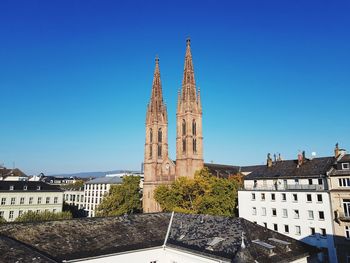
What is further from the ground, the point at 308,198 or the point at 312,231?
the point at 308,198

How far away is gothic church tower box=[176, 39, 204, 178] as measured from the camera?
80.2 m

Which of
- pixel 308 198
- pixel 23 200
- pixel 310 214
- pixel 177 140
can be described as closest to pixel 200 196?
pixel 308 198

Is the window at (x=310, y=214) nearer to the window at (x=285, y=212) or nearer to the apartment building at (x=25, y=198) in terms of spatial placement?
the window at (x=285, y=212)

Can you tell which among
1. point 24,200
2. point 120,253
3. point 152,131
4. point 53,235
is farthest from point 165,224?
point 152,131

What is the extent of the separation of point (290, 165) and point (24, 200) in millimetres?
55438

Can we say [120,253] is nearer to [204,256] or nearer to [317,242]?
[204,256]

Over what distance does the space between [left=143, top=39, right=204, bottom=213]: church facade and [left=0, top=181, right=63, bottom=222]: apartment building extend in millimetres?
23716

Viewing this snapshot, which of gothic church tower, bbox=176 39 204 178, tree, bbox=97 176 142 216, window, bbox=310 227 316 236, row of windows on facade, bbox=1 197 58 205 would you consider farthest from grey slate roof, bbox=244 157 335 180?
row of windows on facade, bbox=1 197 58 205

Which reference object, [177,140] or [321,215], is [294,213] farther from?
[177,140]

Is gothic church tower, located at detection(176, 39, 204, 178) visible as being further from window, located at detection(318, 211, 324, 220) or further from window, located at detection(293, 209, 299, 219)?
window, located at detection(318, 211, 324, 220)

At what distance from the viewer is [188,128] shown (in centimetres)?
8225

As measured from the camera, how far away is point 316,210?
141ft

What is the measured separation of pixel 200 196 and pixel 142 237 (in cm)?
3182

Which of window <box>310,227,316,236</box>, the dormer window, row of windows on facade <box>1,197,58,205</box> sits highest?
the dormer window
